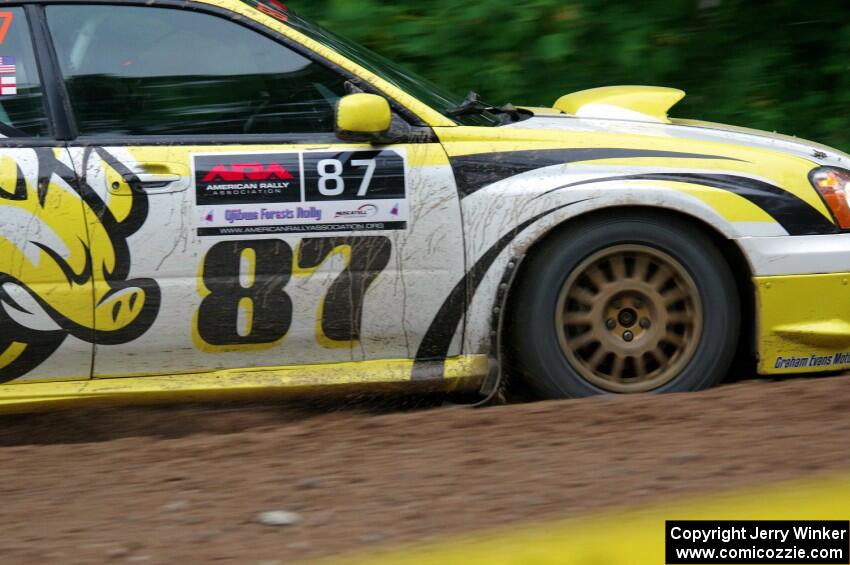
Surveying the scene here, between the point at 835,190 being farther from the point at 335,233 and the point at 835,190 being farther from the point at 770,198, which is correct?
the point at 335,233

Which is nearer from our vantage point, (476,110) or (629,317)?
(629,317)

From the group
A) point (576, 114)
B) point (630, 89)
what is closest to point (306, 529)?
point (576, 114)

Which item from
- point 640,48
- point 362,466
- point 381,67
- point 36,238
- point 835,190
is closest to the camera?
point 362,466

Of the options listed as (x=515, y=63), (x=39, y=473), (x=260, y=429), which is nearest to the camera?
(x=39, y=473)

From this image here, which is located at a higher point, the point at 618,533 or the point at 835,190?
the point at 835,190

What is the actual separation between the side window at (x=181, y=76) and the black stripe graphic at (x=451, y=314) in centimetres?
82

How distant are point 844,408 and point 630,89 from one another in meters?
1.86

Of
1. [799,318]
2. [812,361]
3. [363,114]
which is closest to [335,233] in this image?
[363,114]

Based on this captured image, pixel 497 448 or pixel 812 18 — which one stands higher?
pixel 812 18

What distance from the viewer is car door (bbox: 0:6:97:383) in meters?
4.59

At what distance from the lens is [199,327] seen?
15.5 ft

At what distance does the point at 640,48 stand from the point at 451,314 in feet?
10.8

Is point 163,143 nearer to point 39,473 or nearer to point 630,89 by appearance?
point 39,473

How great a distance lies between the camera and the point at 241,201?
15.3 ft
